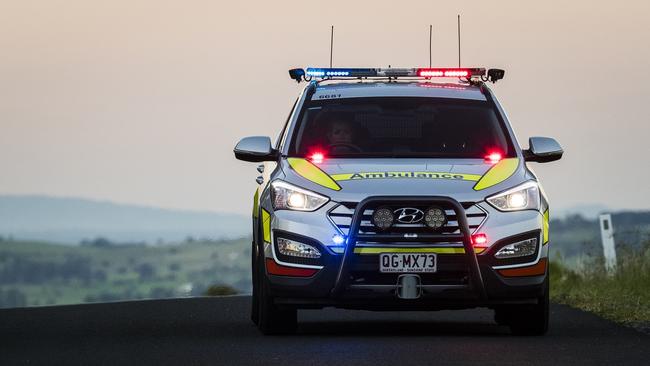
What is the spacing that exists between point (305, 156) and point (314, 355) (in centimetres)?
264

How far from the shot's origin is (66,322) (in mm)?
16188

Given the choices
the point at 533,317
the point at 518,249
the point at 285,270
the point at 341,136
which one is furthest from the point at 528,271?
the point at 341,136

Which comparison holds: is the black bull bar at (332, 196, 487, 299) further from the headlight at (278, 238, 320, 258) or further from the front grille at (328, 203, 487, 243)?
the headlight at (278, 238, 320, 258)

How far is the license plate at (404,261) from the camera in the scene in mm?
13133

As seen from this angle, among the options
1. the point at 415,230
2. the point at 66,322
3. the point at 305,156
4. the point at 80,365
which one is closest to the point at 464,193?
the point at 415,230

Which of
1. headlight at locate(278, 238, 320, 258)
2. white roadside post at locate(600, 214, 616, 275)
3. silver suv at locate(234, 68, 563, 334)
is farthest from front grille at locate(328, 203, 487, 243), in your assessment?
white roadside post at locate(600, 214, 616, 275)

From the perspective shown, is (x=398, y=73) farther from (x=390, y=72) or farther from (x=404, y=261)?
(x=404, y=261)

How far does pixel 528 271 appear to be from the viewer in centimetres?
1338

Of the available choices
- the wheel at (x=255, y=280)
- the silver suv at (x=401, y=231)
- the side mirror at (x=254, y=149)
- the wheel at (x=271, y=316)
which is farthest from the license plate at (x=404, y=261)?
the side mirror at (x=254, y=149)

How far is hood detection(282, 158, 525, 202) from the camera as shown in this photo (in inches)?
520

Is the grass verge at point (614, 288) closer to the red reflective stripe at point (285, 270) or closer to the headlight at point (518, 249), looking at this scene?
the headlight at point (518, 249)

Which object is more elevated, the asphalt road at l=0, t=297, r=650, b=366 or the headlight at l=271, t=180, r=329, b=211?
the headlight at l=271, t=180, r=329, b=211

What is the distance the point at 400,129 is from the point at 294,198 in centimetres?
158

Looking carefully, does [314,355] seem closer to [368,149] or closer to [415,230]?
[415,230]
